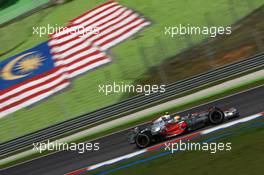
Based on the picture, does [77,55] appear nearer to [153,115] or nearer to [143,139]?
[153,115]

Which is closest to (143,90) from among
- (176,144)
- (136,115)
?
(136,115)

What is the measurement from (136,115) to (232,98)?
494 centimetres

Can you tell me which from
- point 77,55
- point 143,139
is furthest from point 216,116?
point 77,55

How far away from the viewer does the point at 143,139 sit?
1368 centimetres

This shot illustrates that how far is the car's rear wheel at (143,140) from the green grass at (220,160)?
2.78 ft

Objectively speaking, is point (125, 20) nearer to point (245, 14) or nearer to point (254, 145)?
point (245, 14)

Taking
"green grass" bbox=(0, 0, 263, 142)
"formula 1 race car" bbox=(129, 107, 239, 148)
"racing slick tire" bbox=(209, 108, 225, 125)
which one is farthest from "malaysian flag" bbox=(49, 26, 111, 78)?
"racing slick tire" bbox=(209, 108, 225, 125)

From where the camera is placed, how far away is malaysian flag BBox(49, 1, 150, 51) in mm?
30062

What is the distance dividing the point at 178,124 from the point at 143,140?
Answer: 113cm

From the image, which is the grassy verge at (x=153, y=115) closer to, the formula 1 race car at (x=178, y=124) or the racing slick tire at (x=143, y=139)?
the formula 1 race car at (x=178, y=124)

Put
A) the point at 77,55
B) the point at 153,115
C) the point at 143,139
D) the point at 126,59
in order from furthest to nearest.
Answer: the point at 77,55
the point at 126,59
the point at 153,115
the point at 143,139

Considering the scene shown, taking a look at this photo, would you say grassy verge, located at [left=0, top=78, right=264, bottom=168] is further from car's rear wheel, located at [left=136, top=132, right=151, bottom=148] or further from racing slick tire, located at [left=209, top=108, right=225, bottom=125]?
racing slick tire, located at [left=209, top=108, right=225, bottom=125]

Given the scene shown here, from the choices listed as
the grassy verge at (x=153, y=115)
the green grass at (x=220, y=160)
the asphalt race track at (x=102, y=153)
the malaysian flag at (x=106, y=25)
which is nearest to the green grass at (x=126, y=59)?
the malaysian flag at (x=106, y=25)

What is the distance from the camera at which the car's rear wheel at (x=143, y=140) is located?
13.7 metres
